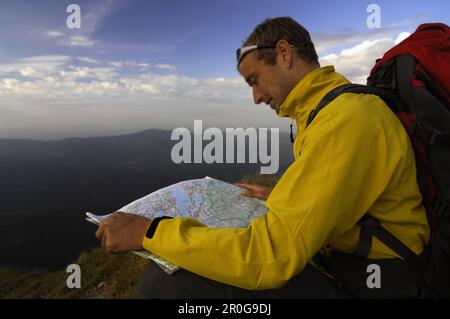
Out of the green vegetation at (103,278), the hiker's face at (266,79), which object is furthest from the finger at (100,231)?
the green vegetation at (103,278)

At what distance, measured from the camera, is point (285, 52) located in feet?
8.48

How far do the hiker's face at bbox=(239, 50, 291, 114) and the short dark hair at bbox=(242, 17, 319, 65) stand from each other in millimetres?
60

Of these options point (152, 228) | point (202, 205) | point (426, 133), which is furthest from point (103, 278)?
point (426, 133)

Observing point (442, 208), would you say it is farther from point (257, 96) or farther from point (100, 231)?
point (100, 231)

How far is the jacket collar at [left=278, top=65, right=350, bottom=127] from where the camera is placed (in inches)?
91.1

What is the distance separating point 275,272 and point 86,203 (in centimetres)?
14275

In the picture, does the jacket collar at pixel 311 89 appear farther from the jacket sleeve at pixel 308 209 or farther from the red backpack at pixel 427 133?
the jacket sleeve at pixel 308 209

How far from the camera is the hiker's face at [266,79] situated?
2.63 meters

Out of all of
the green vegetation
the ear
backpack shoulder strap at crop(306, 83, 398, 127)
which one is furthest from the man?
the green vegetation

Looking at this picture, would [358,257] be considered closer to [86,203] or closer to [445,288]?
[445,288]

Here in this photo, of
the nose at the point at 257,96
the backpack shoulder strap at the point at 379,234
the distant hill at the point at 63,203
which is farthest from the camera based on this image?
the distant hill at the point at 63,203

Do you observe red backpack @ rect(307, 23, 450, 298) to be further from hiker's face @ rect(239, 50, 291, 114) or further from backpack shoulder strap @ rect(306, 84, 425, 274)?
hiker's face @ rect(239, 50, 291, 114)

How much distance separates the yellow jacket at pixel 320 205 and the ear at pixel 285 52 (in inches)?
34.6

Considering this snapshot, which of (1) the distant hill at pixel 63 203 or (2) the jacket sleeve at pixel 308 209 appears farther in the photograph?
(1) the distant hill at pixel 63 203
